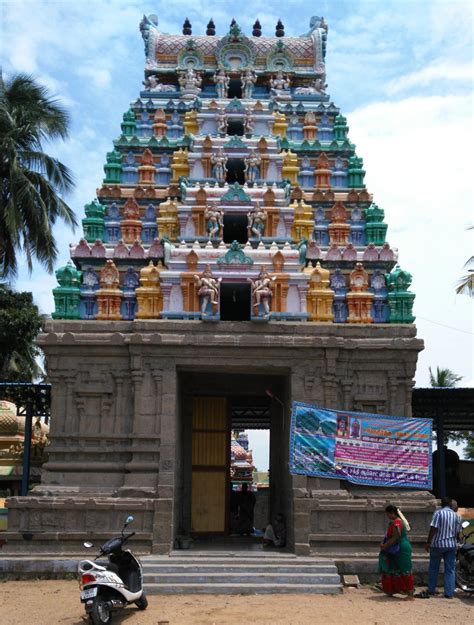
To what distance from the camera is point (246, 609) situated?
12164 millimetres

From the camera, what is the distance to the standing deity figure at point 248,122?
68.5ft

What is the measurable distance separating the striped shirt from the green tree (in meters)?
22.0

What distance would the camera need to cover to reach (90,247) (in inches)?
711

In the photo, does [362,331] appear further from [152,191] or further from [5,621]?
[5,621]

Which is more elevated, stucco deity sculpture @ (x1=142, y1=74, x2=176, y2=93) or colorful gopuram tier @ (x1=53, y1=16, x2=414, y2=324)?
stucco deity sculpture @ (x1=142, y1=74, x2=176, y2=93)

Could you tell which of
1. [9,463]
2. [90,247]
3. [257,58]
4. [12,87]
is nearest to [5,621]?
[90,247]

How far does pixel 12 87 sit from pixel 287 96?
8.57 m

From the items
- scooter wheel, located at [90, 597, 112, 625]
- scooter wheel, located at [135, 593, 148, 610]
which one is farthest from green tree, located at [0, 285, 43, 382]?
scooter wheel, located at [90, 597, 112, 625]

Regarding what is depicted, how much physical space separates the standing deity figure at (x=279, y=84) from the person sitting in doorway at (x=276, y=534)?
13389 mm

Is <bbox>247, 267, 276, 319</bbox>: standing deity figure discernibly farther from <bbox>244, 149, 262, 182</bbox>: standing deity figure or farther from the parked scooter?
the parked scooter

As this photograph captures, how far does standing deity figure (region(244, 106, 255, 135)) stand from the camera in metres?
20.9

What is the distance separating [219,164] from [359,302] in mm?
5342

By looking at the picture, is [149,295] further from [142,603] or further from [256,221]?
[142,603]

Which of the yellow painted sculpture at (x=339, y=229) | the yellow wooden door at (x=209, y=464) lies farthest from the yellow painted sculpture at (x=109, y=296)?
the yellow painted sculpture at (x=339, y=229)
